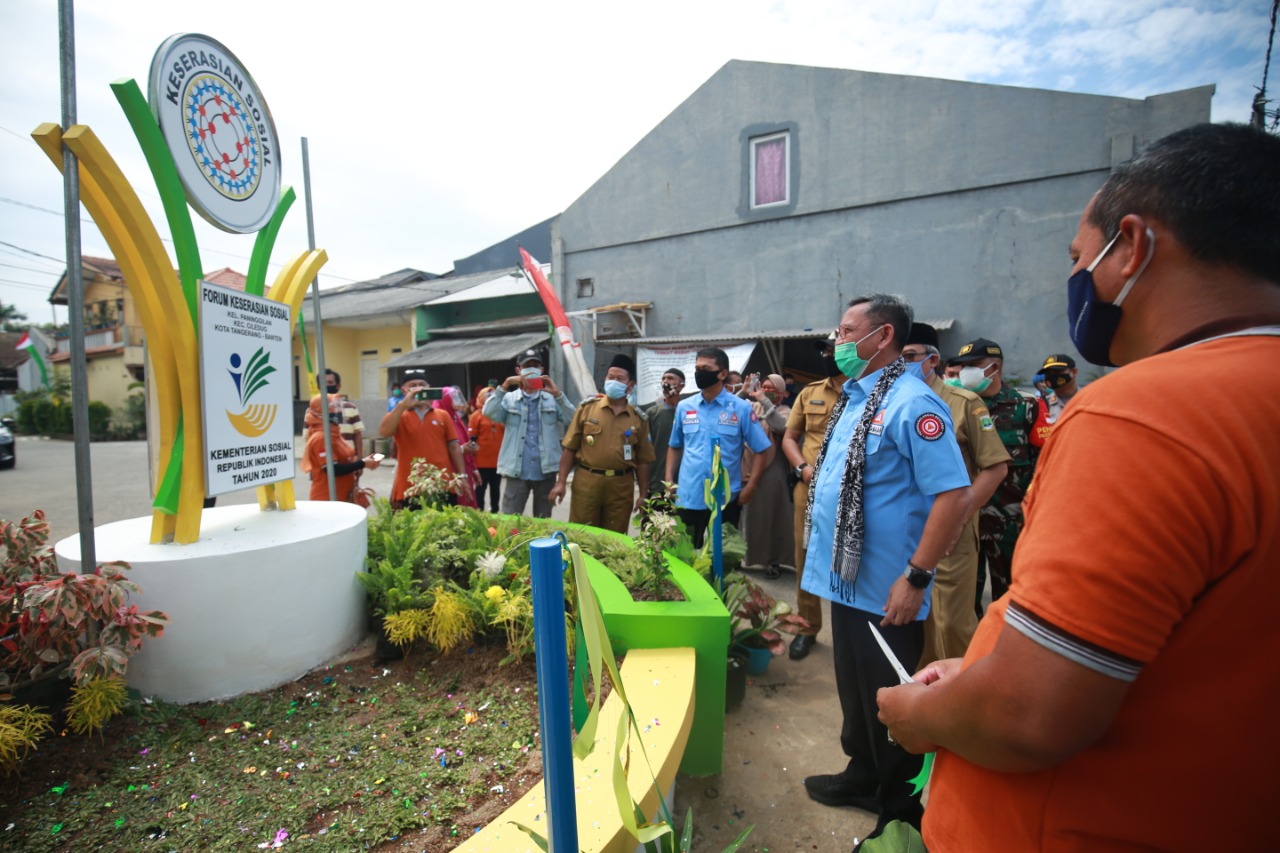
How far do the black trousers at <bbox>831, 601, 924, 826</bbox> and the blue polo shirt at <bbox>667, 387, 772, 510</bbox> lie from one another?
2.12 metres

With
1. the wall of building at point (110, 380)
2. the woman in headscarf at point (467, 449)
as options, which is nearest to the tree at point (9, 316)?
the wall of building at point (110, 380)

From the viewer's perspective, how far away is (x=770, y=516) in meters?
5.54

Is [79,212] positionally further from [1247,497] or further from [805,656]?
[805,656]

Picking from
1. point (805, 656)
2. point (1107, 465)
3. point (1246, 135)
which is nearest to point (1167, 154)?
point (1246, 135)

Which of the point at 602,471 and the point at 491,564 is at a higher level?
the point at 602,471

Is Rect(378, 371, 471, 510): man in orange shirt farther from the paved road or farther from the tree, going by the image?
the tree

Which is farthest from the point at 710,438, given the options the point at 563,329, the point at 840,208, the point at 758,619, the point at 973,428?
the point at 840,208

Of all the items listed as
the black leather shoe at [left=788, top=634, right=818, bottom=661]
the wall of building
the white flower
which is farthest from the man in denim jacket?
the wall of building

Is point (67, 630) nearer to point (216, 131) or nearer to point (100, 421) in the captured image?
point (216, 131)

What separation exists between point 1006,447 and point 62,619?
4732 mm

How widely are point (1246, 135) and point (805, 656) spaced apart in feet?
11.5

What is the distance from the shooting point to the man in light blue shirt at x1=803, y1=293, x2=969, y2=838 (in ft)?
6.88

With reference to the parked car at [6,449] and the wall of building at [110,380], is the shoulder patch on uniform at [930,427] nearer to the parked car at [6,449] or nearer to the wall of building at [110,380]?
the parked car at [6,449]

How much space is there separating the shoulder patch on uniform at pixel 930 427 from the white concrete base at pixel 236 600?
8.76 feet
